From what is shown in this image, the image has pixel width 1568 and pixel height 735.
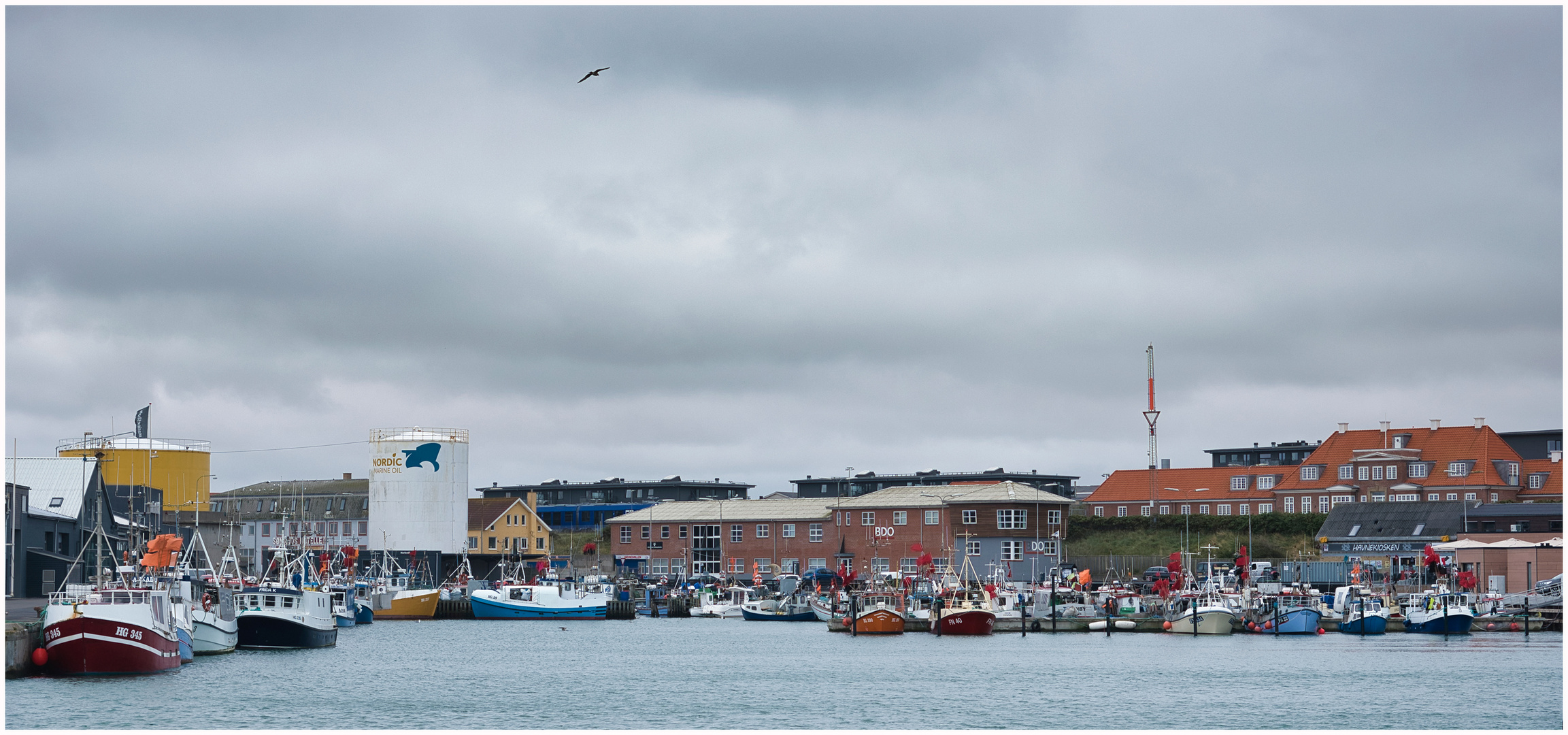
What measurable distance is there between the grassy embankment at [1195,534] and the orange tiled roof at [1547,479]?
15.5m

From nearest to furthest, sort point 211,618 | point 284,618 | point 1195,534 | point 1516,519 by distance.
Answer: point 211,618
point 284,618
point 1516,519
point 1195,534

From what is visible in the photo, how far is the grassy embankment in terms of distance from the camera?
420ft

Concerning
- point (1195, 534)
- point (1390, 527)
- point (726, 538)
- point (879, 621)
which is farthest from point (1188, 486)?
point (879, 621)

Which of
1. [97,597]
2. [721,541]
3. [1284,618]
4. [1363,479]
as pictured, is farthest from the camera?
[721,541]

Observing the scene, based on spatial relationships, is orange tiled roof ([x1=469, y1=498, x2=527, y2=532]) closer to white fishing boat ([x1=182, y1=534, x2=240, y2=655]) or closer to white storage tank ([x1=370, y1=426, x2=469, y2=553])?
white storage tank ([x1=370, y1=426, x2=469, y2=553])

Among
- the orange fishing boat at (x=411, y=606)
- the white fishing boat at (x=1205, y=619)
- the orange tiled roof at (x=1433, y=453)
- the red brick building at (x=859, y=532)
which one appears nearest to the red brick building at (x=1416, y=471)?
the orange tiled roof at (x=1433, y=453)

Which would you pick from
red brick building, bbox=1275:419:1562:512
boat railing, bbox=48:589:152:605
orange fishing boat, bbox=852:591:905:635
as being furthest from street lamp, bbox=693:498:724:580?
boat railing, bbox=48:589:152:605

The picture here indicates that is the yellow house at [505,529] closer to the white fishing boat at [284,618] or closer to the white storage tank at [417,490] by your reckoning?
the white storage tank at [417,490]

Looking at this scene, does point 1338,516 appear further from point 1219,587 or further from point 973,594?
point 973,594

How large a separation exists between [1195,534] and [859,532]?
26.8 meters

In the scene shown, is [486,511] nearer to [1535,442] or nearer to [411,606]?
[411,606]

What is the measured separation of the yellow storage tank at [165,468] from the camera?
115500 millimetres

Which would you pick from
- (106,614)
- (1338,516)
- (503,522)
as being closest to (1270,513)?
(1338,516)

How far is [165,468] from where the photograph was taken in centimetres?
11819
